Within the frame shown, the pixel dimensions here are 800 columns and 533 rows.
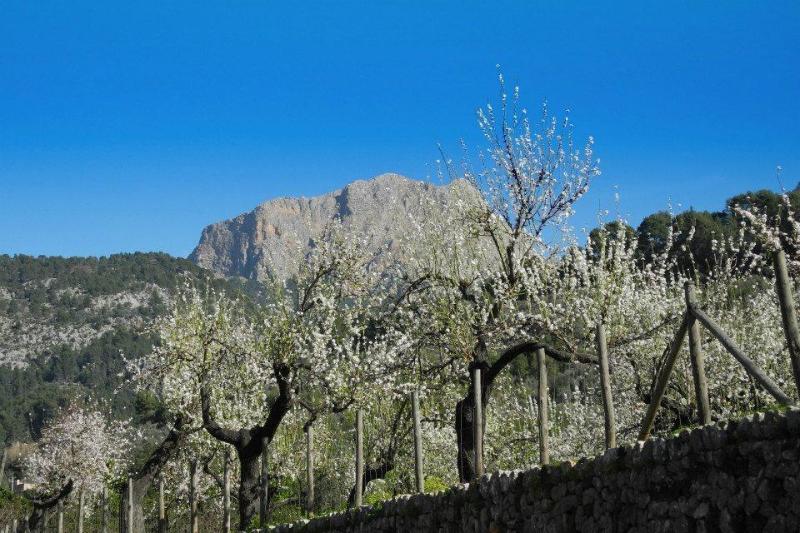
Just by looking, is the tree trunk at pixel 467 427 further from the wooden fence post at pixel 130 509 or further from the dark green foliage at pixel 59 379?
the dark green foliage at pixel 59 379

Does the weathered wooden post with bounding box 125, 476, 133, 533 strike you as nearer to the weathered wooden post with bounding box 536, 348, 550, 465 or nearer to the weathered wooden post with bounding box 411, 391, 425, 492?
the weathered wooden post with bounding box 411, 391, 425, 492

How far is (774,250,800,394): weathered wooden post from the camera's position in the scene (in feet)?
17.3

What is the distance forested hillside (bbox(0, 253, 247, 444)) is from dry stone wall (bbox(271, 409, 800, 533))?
8045 centimetres

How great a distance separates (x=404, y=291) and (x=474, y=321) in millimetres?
1824

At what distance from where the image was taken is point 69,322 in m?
127

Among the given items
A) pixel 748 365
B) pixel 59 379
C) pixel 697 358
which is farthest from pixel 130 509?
pixel 59 379

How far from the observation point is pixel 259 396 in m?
20.2

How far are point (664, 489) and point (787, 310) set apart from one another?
1.42m

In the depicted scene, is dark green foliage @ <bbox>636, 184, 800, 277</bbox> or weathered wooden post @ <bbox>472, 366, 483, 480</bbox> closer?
weathered wooden post @ <bbox>472, 366, 483, 480</bbox>

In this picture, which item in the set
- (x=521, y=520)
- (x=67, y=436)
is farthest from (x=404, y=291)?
(x=67, y=436)

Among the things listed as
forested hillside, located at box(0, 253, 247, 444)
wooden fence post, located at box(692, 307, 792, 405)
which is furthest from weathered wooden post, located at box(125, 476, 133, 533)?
forested hillside, located at box(0, 253, 247, 444)

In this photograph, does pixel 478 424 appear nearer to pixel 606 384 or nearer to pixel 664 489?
pixel 606 384

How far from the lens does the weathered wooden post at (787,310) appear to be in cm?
528

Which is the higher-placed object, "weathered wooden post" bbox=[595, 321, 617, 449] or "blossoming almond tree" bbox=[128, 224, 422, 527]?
"blossoming almond tree" bbox=[128, 224, 422, 527]
